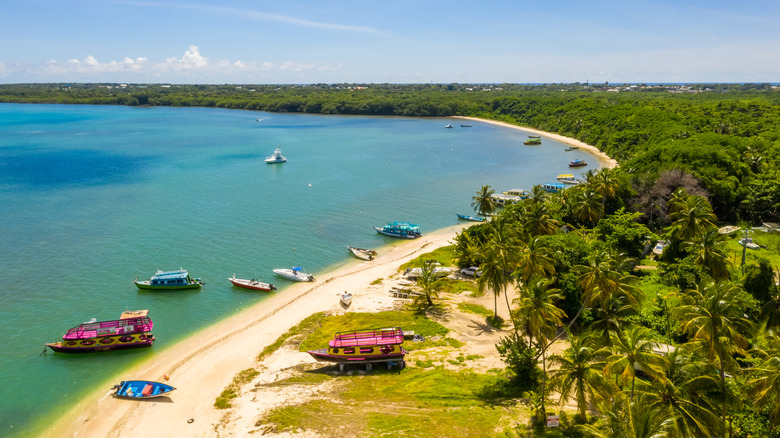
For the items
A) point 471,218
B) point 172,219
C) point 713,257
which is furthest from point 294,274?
point 713,257

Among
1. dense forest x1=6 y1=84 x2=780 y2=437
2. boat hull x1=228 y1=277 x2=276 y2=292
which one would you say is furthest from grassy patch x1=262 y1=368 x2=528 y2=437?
boat hull x1=228 y1=277 x2=276 y2=292

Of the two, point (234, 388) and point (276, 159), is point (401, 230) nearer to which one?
point (234, 388)

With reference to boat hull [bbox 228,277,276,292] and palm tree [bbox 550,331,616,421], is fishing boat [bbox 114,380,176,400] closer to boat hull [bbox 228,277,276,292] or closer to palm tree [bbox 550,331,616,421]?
boat hull [bbox 228,277,276,292]

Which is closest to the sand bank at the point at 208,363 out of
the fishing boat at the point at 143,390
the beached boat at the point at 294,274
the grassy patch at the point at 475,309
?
the fishing boat at the point at 143,390

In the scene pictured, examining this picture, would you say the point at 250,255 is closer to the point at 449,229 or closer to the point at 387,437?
the point at 449,229

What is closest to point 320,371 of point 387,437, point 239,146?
point 387,437

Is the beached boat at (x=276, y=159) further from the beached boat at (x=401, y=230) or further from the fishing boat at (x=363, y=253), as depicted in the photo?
the fishing boat at (x=363, y=253)

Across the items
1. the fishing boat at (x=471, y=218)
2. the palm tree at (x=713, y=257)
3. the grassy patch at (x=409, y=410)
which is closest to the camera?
the grassy patch at (x=409, y=410)

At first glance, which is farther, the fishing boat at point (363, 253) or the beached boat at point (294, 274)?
the fishing boat at point (363, 253)
